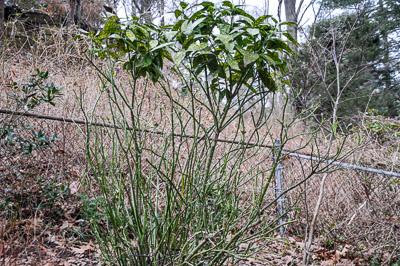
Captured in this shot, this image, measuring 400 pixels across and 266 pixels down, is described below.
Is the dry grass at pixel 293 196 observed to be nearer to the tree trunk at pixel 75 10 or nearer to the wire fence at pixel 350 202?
the wire fence at pixel 350 202

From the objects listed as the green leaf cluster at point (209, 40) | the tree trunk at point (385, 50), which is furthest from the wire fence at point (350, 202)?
the tree trunk at point (385, 50)

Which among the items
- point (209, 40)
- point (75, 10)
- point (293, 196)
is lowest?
point (293, 196)

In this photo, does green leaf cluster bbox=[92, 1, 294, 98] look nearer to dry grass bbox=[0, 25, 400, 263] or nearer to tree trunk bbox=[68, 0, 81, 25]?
dry grass bbox=[0, 25, 400, 263]

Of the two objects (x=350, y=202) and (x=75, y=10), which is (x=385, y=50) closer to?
(x=75, y=10)

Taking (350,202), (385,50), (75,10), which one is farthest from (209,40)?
(385,50)

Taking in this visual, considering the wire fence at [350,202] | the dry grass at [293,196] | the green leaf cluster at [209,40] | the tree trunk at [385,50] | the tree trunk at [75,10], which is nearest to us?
the green leaf cluster at [209,40]

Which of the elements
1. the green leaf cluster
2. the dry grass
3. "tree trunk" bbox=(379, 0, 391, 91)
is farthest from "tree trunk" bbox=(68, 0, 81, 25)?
"tree trunk" bbox=(379, 0, 391, 91)

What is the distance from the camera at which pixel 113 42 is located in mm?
2004

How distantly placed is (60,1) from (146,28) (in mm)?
9134

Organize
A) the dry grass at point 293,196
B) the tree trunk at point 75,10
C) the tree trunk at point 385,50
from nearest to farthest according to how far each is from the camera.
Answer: the dry grass at point 293,196 < the tree trunk at point 75,10 < the tree trunk at point 385,50

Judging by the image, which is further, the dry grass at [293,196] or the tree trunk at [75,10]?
the tree trunk at [75,10]

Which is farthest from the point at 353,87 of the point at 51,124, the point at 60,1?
the point at 51,124

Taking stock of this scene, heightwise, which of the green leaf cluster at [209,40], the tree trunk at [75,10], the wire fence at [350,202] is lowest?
the wire fence at [350,202]

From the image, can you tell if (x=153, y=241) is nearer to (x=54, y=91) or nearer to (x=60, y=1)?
(x=54, y=91)
